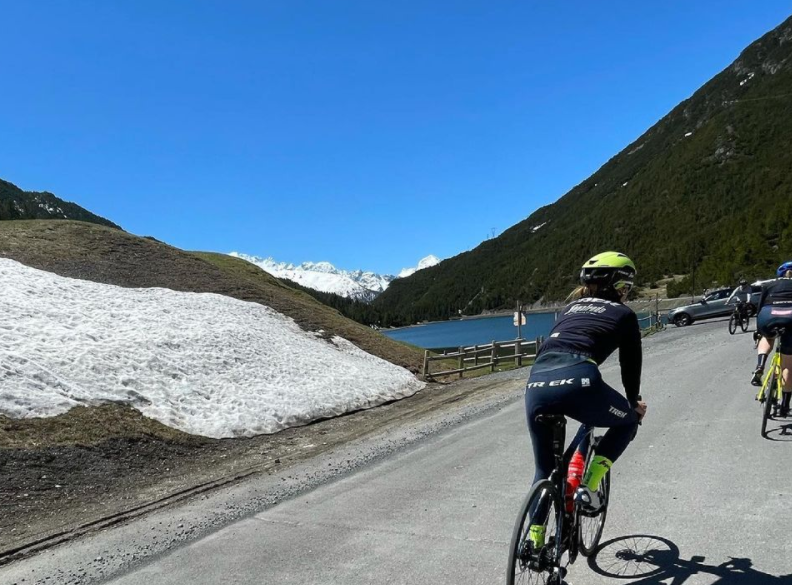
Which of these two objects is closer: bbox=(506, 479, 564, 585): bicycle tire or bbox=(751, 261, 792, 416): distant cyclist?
bbox=(506, 479, 564, 585): bicycle tire

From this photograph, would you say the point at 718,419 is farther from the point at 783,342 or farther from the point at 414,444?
the point at 414,444

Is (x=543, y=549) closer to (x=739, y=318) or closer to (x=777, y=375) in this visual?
(x=777, y=375)

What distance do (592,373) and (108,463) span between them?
28.4 feet

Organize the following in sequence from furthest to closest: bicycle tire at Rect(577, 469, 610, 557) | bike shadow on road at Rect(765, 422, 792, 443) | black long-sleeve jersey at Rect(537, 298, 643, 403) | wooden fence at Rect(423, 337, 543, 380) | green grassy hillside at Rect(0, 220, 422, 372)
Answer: wooden fence at Rect(423, 337, 543, 380) → green grassy hillside at Rect(0, 220, 422, 372) → bike shadow on road at Rect(765, 422, 792, 443) → bicycle tire at Rect(577, 469, 610, 557) → black long-sleeve jersey at Rect(537, 298, 643, 403)

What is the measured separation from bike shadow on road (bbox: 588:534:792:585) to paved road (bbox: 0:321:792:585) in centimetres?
1

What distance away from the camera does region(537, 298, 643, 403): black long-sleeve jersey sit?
3.40 m

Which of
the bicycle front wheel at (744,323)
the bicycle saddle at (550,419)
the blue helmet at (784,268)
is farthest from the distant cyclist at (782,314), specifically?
the bicycle front wheel at (744,323)

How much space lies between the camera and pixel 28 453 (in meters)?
8.45

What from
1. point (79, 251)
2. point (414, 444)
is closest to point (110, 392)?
point (414, 444)

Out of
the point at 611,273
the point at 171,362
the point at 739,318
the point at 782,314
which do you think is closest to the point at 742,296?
the point at 739,318

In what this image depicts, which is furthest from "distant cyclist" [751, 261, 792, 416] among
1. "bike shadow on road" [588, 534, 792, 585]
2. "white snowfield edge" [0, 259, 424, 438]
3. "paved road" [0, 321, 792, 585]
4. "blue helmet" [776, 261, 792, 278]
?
"white snowfield edge" [0, 259, 424, 438]

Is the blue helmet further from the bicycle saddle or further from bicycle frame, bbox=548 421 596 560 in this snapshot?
the bicycle saddle

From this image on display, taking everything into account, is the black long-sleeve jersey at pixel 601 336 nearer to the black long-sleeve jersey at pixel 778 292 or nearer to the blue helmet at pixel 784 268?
the black long-sleeve jersey at pixel 778 292

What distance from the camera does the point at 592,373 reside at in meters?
3.27
